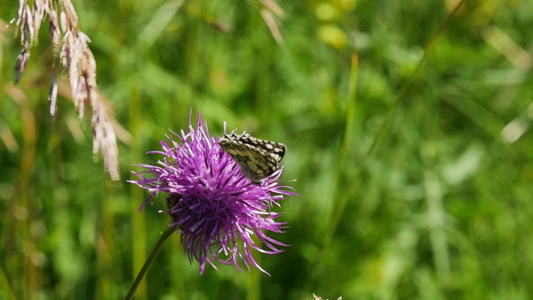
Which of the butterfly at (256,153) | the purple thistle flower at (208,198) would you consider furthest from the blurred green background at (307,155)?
the butterfly at (256,153)

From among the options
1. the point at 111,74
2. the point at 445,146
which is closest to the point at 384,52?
the point at 445,146

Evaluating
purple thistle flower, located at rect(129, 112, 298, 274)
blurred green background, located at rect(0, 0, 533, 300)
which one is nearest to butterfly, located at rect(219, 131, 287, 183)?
purple thistle flower, located at rect(129, 112, 298, 274)

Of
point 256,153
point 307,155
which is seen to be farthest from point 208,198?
point 307,155

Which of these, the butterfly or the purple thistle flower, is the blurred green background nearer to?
the purple thistle flower

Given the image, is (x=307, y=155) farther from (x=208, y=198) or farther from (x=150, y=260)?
(x=150, y=260)

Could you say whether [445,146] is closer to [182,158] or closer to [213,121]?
[213,121]

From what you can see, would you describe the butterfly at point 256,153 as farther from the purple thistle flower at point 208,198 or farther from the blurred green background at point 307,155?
the blurred green background at point 307,155

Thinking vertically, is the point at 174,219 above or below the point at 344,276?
below
